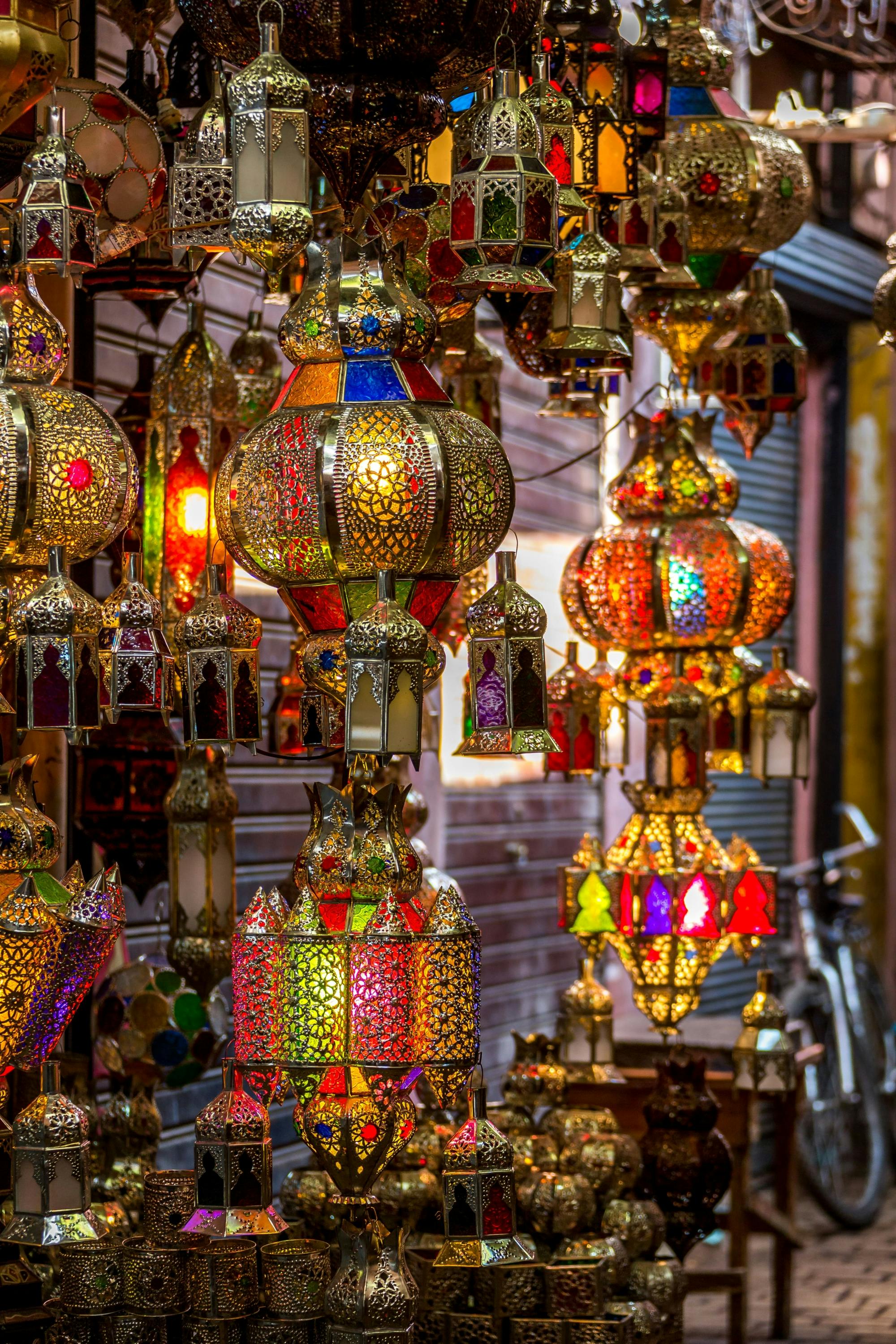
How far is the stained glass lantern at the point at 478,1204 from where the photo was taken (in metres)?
2.55

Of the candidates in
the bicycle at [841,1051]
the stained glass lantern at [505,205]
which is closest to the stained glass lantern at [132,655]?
the stained glass lantern at [505,205]

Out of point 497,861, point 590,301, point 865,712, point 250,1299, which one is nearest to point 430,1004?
point 250,1299

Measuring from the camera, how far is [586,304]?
2.91m

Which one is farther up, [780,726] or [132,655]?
[132,655]

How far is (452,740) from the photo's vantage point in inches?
215

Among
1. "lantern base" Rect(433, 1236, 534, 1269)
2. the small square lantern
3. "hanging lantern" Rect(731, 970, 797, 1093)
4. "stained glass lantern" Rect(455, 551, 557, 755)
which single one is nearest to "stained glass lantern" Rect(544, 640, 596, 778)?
the small square lantern

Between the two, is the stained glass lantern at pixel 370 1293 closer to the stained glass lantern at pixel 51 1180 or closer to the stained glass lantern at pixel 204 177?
the stained glass lantern at pixel 51 1180

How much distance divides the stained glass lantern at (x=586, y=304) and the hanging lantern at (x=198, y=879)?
2.75 ft

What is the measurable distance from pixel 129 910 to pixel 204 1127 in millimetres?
1406

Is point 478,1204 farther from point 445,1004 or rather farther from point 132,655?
point 132,655

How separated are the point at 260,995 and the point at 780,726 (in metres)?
1.46

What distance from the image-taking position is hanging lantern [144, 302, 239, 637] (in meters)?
3.05

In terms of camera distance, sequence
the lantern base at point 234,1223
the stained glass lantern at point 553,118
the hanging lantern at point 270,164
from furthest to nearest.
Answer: the stained glass lantern at point 553,118 → the lantern base at point 234,1223 → the hanging lantern at point 270,164

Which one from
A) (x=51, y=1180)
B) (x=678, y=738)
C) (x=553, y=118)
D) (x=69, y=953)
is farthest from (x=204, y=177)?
(x=678, y=738)
